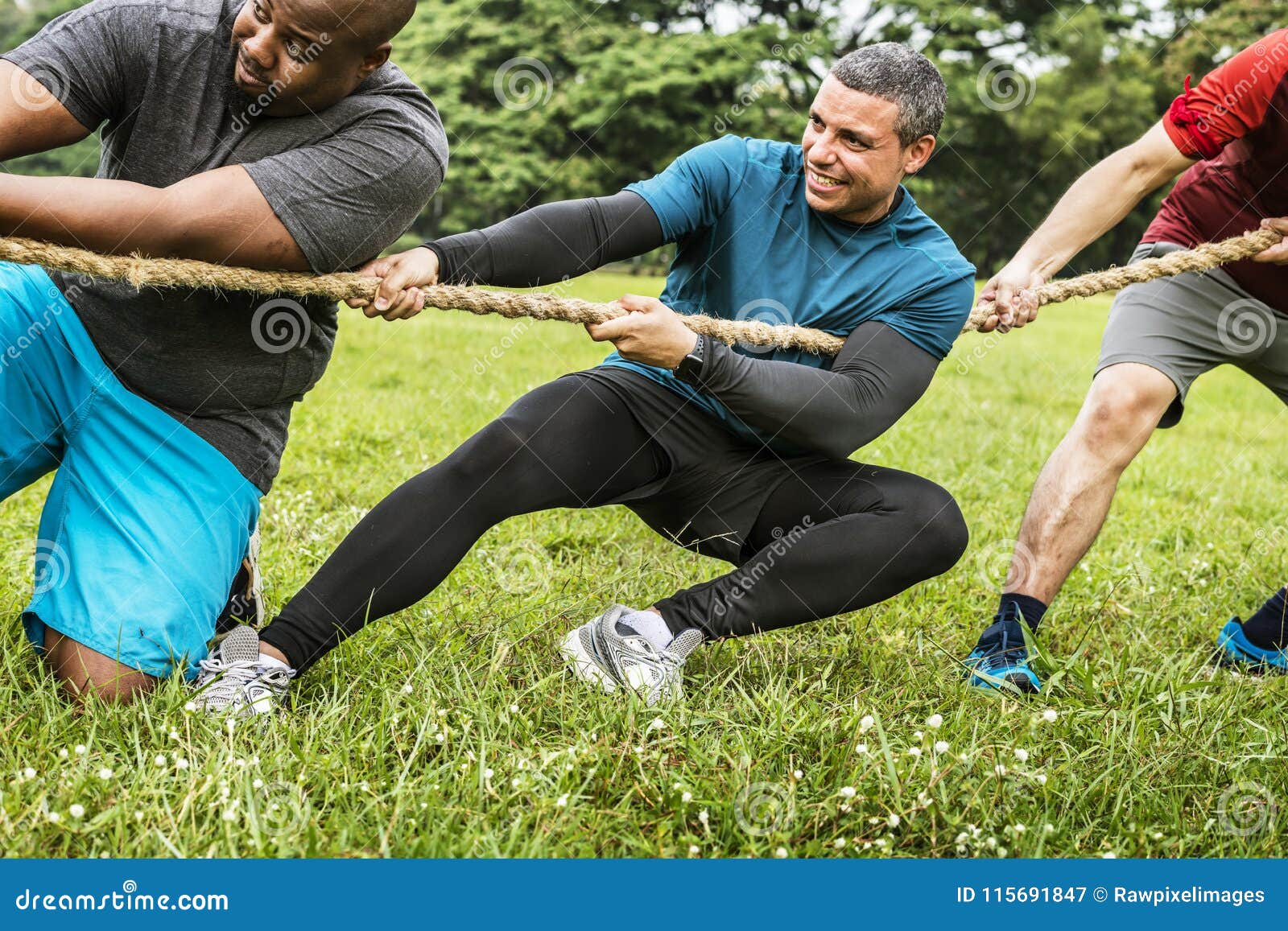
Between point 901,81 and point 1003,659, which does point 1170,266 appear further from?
point 1003,659

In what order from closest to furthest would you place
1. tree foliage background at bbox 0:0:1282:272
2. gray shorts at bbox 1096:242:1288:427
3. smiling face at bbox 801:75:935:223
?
smiling face at bbox 801:75:935:223 → gray shorts at bbox 1096:242:1288:427 → tree foliage background at bbox 0:0:1282:272

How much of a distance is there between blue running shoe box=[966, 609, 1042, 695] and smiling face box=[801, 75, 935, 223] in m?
1.22

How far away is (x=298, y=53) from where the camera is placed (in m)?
2.39

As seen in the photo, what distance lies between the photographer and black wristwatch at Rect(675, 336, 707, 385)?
8.54 ft

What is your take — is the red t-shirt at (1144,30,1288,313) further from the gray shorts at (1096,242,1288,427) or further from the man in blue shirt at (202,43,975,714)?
the man in blue shirt at (202,43,975,714)

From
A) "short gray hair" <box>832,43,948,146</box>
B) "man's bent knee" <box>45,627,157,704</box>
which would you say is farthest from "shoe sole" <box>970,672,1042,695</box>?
"man's bent knee" <box>45,627,157,704</box>

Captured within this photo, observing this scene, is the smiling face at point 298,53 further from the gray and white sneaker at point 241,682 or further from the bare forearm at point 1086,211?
the bare forearm at point 1086,211

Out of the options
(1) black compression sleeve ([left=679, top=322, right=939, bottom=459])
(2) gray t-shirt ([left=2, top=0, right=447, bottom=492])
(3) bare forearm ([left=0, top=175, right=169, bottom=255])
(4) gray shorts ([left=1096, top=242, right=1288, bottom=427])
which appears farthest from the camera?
(4) gray shorts ([left=1096, top=242, right=1288, bottom=427])

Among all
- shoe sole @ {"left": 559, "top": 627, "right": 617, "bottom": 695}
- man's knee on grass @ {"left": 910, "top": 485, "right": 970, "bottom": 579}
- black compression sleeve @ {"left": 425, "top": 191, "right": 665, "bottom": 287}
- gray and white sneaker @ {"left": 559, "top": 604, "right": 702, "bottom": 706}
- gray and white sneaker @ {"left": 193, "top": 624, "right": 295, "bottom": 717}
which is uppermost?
black compression sleeve @ {"left": 425, "top": 191, "right": 665, "bottom": 287}

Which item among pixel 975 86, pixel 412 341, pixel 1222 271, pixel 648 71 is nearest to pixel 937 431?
pixel 1222 271

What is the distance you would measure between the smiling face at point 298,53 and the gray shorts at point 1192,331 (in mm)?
2278

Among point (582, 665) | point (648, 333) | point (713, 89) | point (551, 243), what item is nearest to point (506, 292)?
point (551, 243)

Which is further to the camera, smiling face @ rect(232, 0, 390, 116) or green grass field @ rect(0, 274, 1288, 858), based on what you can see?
smiling face @ rect(232, 0, 390, 116)

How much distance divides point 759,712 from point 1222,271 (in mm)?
2075
